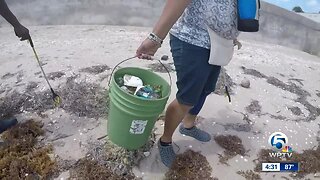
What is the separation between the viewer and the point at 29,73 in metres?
3.76

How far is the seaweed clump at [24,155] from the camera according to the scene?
8.01ft

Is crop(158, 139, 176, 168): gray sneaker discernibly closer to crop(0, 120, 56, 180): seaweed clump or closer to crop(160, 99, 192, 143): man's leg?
crop(160, 99, 192, 143): man's leg

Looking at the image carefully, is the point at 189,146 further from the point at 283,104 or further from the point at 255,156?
the point at 283,104

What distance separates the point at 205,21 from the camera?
6.89ft

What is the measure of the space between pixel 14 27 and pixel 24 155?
41.6 inches

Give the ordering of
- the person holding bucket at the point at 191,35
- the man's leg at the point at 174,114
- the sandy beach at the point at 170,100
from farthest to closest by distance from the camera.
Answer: the sandy beach at the point at 170,100, the man's leg at the point at 174,114, the person holding bucket at the point at 191,35

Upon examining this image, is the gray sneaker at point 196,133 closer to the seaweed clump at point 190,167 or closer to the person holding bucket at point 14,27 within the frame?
the seaweed clump at point 190,167

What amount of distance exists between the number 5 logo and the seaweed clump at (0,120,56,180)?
6.52 feet

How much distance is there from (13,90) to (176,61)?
79.7 inches

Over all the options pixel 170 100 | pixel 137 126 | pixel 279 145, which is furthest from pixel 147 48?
pixel 279 145

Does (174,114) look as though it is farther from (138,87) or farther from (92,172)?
(92,172)

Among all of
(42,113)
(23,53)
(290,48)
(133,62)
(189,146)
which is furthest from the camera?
(290,48)

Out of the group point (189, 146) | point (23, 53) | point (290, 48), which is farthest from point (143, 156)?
point (290, 48)

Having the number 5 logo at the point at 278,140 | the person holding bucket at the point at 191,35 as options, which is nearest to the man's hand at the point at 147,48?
the person holding bucket at the point at 191,35
